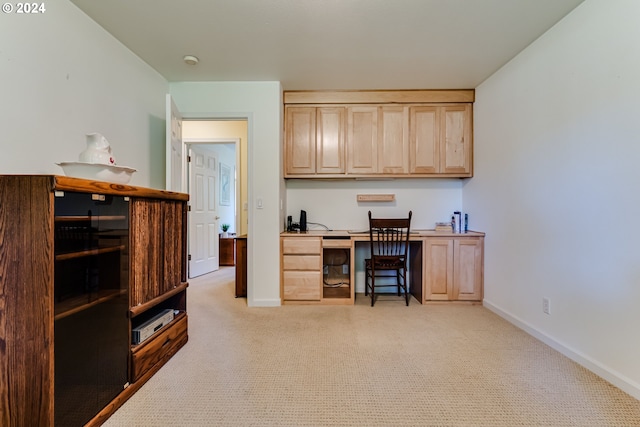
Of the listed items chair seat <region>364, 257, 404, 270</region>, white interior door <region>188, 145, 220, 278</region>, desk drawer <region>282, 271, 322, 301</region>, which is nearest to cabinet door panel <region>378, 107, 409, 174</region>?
chair seat <region>364, 257, 404, 270</region>

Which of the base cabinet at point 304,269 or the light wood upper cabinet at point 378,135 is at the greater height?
the light wood upper cabinet at point 378,135

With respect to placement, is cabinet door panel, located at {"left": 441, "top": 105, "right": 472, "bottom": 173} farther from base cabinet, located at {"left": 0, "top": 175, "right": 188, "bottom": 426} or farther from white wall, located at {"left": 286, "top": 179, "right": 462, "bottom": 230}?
base cabinet, located at {"left": 0, "top": 175, "right": 188, "bottom": 426}

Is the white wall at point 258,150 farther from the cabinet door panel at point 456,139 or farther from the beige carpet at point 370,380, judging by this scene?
the cabinet door panel at point 456,139

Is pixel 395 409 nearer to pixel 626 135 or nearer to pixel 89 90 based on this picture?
pixel 626 135

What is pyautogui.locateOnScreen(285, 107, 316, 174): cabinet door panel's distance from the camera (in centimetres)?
319

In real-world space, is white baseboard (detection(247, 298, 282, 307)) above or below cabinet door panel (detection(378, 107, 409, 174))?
below

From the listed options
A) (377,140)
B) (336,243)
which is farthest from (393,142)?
(336,243)

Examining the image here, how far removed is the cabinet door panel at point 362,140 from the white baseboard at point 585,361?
2.04 m

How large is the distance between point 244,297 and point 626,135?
3.51m

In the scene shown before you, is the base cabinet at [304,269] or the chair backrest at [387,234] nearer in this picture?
the chair backrest at [387,234]

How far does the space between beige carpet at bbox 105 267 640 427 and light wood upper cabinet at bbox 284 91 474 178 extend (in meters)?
1.70

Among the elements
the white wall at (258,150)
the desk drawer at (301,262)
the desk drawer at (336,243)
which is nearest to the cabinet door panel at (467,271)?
the desk drawer at (336,243)

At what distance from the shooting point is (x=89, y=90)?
6.32ft

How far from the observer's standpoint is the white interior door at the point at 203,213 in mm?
4070
